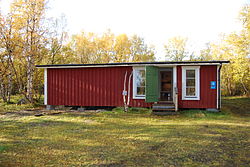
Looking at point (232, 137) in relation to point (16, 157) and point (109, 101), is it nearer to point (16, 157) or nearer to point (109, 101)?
point (16, 157)

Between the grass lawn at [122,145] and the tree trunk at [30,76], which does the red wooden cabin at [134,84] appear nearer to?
the tree trunk at [30,76]

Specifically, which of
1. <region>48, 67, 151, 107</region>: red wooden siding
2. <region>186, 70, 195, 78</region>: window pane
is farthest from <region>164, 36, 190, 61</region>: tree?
<region>48, 67, 151, 107</region>: red wooden siding

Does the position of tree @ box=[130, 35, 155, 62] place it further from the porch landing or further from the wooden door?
the porch landing

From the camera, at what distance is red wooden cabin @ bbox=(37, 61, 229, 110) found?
11.8 meters

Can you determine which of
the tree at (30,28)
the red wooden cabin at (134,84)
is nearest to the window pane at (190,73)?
the red wooden cabin at (134,84)

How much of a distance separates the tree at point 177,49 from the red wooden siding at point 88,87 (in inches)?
836

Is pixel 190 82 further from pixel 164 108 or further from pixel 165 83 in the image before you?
pixel 165 83

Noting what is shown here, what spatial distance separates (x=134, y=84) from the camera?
1266cm

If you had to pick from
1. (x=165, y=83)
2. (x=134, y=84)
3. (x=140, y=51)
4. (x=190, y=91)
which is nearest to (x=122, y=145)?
(x=134, y=84)

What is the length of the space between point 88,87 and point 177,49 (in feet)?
72.6

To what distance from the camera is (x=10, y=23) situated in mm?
15383

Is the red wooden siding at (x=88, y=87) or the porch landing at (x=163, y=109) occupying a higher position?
the red wooden siding at (x=88, y=87)

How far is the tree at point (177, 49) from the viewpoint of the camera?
107 feet

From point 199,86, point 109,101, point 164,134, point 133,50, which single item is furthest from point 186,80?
point 133,50
